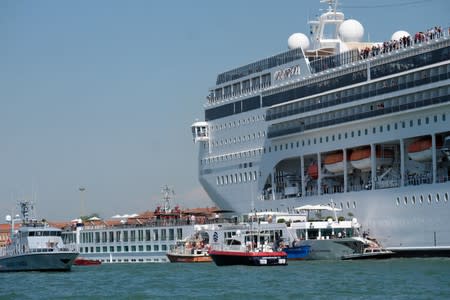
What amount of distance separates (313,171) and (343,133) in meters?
4.87

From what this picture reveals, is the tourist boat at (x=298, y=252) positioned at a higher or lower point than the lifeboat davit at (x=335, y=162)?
lower

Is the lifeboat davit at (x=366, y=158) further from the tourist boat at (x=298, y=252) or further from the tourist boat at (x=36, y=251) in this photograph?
the tourist boat at (x=36, y=251)

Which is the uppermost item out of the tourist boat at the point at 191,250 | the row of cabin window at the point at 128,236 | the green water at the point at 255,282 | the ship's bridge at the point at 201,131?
the ship's bridge at the point at 201,131

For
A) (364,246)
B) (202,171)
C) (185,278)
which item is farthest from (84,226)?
(185,278)

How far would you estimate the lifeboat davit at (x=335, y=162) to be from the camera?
81.6 meters

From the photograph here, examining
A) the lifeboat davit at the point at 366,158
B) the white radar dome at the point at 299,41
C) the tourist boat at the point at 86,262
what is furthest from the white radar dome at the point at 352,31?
the tourist boat at the point at 86,262

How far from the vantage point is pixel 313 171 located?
8494 cm

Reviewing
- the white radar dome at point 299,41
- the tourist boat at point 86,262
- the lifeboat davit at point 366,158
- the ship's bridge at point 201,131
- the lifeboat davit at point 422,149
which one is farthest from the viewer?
the ship's bridge at point 201,131

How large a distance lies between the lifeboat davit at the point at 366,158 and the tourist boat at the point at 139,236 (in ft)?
60.6

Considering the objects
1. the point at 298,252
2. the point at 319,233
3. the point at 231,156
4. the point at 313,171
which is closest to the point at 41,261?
the point at 298,252

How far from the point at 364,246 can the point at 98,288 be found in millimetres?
23136

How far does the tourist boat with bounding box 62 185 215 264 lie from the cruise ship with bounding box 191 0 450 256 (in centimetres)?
392

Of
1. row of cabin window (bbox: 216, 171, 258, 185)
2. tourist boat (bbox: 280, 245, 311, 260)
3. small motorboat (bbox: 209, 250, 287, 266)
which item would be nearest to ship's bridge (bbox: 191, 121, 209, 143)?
row of cabin window (bbox: 216, 171, 258, 185)

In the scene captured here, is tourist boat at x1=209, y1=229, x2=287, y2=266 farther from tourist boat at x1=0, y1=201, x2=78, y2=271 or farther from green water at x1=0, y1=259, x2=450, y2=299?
tourist boat at x1=0, y1=201, x2=78, y2=271
